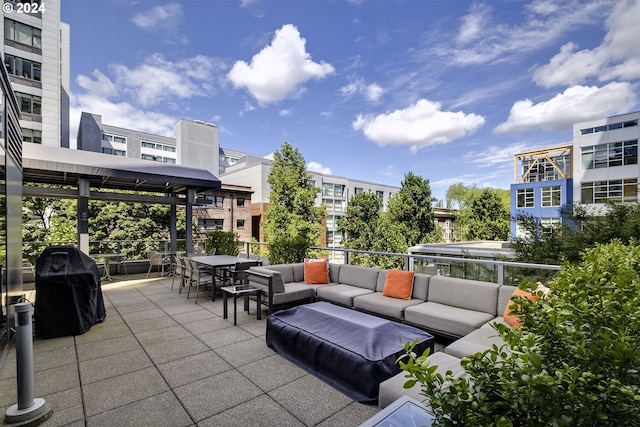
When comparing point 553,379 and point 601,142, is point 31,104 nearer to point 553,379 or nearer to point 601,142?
point 553,379

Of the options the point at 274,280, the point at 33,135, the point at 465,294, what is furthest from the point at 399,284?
the point at 33,135

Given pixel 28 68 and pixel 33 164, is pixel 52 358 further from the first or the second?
pixel 28 68

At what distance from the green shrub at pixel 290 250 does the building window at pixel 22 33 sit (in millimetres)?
26462

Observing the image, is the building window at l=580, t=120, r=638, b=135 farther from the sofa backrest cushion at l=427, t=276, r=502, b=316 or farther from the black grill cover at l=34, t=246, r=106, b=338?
the black grill cover at l=34, t=246, r=106, b=338

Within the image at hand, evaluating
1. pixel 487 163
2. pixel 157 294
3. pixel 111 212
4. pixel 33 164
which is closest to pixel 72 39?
pixel 111 212

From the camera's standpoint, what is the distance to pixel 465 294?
4.14 metres

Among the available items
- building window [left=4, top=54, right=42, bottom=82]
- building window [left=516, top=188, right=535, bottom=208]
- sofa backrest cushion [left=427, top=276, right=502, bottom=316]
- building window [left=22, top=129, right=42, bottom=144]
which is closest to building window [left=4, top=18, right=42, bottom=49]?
building window [left=4, top=54, right=42, bottom=82]

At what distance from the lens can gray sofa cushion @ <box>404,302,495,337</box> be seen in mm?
3600

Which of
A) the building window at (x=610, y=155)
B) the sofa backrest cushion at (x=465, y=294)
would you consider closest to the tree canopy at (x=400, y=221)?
the building window at (x=610, y=155)

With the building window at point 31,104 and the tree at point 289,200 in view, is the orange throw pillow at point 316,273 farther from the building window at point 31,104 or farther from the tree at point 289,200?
the building window at point 31,104

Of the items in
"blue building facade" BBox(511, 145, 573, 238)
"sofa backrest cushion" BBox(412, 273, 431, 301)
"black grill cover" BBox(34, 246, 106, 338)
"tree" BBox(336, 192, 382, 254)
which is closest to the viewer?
"black grill cover" BBox(34, 246, 106, 338)

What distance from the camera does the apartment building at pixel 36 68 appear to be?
70.2ft

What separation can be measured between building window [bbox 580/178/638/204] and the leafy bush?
2603 cm

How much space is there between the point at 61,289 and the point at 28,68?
2721cm
